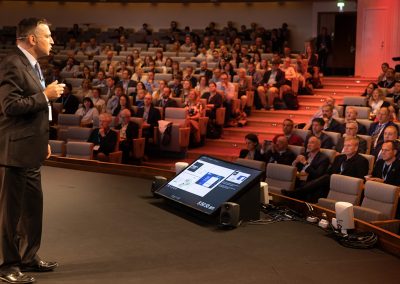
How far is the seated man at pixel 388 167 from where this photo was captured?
4.97 meters

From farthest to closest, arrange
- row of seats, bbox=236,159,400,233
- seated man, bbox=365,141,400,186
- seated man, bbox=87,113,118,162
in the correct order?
seated man, bbox=87,113,118,162, seated man, bbox=365,141,400,186, row of seats, bbox=236,159,400,233

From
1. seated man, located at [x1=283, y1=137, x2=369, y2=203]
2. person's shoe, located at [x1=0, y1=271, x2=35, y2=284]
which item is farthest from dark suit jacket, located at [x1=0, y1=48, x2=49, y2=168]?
seated man, located at [x1=283, y1=137, x2=369, y2=203]

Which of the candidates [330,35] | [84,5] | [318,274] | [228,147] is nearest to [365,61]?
[330,35]

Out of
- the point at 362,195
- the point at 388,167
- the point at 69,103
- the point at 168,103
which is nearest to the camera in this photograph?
the point at 362,195

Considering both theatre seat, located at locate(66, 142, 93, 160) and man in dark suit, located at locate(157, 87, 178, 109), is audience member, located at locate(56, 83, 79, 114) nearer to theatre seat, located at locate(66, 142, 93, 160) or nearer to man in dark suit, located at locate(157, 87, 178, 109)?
man in dark suit, located at locate(157, 87, 178, 109)

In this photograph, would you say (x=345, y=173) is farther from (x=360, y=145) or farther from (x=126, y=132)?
(x=126, y=132)

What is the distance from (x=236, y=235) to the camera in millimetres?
3248

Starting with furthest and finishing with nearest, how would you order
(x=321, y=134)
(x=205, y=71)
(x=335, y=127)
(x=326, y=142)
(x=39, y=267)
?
1. (x=205, y=71)
2. (x=335, y=127)
3. (x=321, y=134)
4. (x=326, y=142)
5. (x=39, y=267)

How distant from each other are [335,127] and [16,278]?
4.88m

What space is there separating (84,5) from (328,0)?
5916 mm

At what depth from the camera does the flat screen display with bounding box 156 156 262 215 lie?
11.5ft

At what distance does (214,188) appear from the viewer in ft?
12.0

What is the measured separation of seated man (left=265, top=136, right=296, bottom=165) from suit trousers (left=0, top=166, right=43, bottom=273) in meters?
3.66

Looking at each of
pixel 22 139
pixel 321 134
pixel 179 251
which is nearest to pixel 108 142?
pixel 321 134
